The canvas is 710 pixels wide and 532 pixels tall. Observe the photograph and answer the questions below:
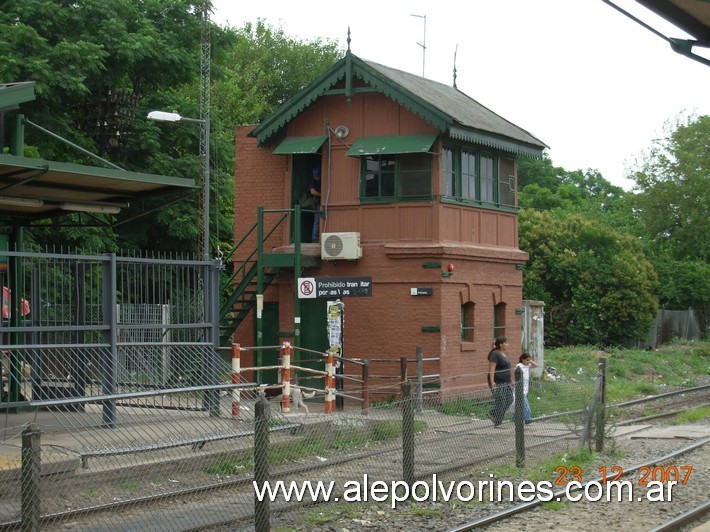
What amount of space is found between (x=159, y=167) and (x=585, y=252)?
1684cm

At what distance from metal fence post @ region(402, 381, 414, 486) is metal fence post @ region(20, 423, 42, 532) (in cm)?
479

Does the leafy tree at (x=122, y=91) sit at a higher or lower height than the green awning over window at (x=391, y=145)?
higher

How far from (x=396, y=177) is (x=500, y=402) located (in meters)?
9.01

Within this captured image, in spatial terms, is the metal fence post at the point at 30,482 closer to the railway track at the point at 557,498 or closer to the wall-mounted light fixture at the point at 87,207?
the railway track at the point at 557,498

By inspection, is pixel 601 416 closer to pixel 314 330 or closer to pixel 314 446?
pixel 314 446

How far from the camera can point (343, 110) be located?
24234 mm

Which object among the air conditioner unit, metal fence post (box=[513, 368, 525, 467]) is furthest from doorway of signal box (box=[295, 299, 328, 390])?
metal fence post (box=[513, 368, 525, 467])

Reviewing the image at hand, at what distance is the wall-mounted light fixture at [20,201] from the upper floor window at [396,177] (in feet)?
32.0

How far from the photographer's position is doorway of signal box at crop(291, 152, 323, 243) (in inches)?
982

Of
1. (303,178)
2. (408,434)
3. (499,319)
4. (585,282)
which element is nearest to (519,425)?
(408,434)

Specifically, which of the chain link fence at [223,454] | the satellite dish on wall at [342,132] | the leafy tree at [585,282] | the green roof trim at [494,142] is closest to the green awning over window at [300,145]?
the satellite dish on wall at [342,132]

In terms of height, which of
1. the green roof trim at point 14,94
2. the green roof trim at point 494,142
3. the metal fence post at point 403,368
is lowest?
the metal fence post at point 403,368

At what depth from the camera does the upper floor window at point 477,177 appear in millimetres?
23703

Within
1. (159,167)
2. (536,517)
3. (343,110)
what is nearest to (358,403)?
(343,110)
